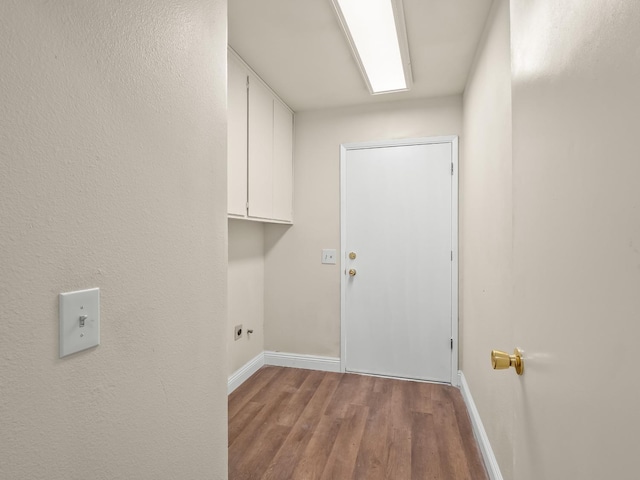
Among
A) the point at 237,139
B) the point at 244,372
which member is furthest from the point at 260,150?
the point at 244,372

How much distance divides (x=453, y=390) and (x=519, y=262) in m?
2.18

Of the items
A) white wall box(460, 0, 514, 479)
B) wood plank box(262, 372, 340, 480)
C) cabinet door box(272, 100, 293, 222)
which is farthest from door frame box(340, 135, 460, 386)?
cabinet door box(272, 100, 293, 222)

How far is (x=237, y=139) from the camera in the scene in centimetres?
216

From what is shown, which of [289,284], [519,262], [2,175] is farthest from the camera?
[289,284]

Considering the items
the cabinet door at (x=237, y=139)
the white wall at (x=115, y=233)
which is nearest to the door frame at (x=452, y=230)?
the cabinet door at (x=237, y=139)

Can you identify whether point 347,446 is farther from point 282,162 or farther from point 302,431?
point 282,162

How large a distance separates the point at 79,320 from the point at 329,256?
2.37m

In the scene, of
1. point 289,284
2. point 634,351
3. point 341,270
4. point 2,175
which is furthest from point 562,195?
point 289,284

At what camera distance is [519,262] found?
775mm

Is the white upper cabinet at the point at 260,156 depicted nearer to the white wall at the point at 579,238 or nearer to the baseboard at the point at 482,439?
the white wall at the point at 579,238

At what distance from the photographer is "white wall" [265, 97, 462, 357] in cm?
291

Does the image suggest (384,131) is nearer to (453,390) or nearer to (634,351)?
(453,390)

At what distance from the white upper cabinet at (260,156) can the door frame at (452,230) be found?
480 millimetres

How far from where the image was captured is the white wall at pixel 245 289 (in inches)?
100
